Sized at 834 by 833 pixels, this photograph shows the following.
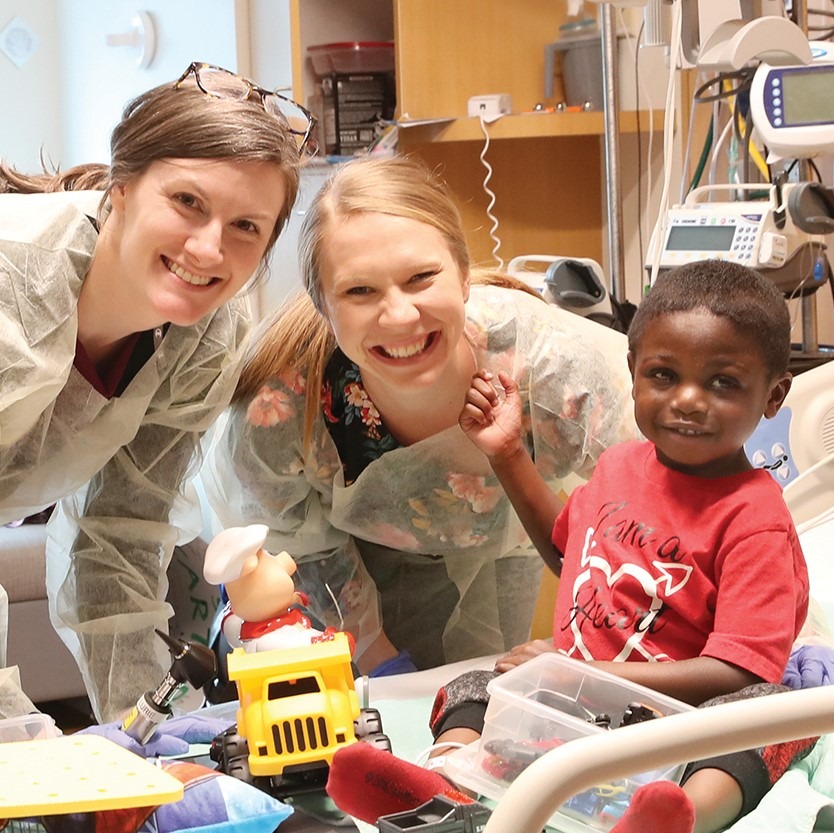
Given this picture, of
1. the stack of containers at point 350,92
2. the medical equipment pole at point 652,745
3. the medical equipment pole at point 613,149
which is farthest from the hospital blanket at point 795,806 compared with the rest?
the stack of containers at point 350,92

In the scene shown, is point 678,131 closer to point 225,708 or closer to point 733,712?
point 225,708

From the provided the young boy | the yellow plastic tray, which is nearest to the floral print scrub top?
the young boy

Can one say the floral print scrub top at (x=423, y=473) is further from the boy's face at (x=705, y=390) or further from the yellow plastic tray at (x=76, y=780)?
the yellow plastic tray at (x=76, y=780)

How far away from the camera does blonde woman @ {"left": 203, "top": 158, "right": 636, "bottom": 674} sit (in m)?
1.52

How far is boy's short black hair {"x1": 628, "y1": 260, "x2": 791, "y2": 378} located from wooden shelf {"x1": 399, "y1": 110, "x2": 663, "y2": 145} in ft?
5.85

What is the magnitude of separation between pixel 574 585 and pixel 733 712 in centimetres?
68

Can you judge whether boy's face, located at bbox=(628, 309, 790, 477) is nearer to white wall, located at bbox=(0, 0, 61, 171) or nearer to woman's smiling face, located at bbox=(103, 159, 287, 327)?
woman's smiling face, located at bbox=(103, 159, 287, 327)

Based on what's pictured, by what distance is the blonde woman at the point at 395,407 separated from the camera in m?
1.52

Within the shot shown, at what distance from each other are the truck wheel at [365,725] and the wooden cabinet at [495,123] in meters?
2.09

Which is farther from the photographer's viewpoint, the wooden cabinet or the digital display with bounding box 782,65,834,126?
the wooden cabinet

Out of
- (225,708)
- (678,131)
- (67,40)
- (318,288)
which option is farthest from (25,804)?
(67,40)

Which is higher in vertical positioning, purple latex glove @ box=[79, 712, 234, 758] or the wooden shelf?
the wooden shelf

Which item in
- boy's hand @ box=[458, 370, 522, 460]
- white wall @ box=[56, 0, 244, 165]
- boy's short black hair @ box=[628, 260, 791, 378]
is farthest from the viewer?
white wall @ box=[56, 0, 244, 165]

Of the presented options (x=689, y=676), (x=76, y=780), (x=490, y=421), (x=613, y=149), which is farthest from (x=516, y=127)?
(x=76, y=780)
